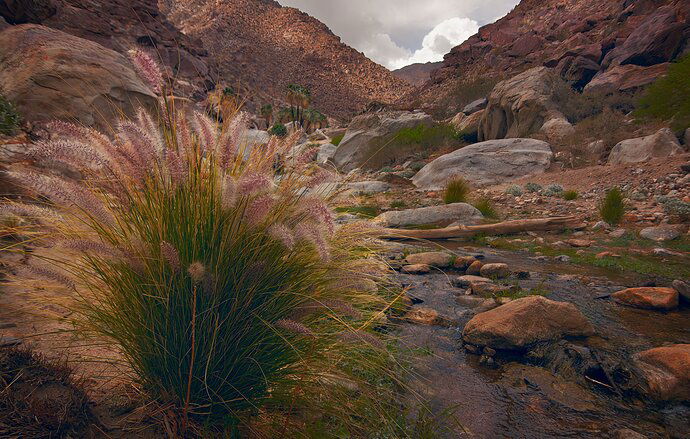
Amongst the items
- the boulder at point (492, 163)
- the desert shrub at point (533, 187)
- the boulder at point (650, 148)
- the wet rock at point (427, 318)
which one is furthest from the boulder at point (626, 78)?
the wet rock at point (427, 318)

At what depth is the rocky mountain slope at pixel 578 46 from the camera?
20.2m

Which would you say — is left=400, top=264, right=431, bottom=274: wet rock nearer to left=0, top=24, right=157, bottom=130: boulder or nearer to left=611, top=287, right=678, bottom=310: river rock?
left=611, top=287, right=678, bottom=310: river rock

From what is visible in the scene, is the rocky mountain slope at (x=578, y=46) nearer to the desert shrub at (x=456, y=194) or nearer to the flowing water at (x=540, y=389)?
the desert shrub at (x=456, y=194)

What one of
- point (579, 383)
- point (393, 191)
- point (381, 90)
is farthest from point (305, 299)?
point (381, 90)

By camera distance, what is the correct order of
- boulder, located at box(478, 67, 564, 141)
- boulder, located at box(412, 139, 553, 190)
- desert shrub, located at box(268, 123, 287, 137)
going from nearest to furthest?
desert shrub, located at box(268, 123, 287, 137)
boulder, located at box(412, 139, 553, 190)
boulder, located at box(478, 67, 564, 141)

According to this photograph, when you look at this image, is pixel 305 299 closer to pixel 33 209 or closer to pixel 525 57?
pixel 33 209

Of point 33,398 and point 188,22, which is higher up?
point 188,22

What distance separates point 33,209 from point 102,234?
276 mm

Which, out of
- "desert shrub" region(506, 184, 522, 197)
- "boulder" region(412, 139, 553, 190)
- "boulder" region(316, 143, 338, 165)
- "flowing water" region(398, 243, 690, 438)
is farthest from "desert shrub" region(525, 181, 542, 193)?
"boulder" region(316, 143, 338, 165)

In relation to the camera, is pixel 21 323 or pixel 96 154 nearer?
pixel 96 154

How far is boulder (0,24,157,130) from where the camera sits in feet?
18.9

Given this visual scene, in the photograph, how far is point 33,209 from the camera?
135cm

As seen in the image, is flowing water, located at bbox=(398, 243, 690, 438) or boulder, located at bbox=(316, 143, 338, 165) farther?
boulder, located at bbox=(316, 143, 338, 165)

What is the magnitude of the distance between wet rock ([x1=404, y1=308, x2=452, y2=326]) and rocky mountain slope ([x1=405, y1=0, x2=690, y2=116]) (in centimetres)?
2197
